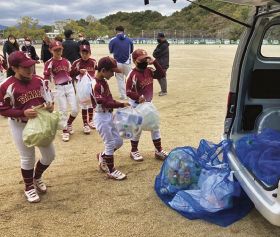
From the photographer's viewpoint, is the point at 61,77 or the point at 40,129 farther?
the point at 61,77

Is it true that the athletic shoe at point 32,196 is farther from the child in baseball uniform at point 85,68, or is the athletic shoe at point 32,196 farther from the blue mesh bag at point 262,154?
the child in baseball uniform at point 85,68

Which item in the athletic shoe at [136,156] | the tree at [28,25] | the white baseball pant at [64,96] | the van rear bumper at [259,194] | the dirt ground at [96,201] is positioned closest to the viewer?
the van rear bumper at [259,194]

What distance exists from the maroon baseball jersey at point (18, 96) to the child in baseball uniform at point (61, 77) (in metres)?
2.39

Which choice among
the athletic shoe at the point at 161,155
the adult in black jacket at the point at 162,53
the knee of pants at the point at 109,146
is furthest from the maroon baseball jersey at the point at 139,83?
the adult in black jacket at the point at 162,53

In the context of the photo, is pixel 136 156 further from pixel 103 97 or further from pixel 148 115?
pixel 103 97

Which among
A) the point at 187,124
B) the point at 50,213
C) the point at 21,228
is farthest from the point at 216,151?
the point at 187,124

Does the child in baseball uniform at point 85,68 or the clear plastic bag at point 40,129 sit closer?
the clear plastic bag at point 40,129

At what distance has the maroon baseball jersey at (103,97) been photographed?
14.6 feet

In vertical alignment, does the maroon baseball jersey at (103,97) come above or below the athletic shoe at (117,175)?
above

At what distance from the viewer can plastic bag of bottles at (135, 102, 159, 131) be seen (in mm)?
4824

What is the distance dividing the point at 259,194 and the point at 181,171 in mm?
1153

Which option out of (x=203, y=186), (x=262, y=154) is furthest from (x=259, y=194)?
(x=203, y=186)

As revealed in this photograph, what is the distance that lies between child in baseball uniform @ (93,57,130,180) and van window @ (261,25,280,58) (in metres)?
1.77

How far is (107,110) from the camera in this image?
461cm
